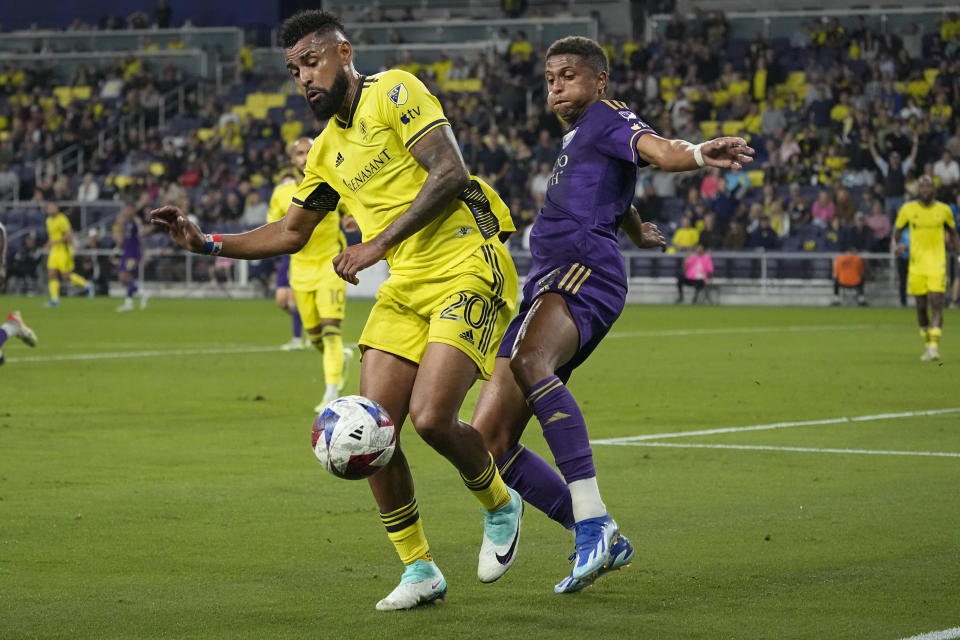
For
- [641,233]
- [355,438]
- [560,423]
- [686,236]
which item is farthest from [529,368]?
[686,236]

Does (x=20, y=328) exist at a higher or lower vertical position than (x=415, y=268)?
lower

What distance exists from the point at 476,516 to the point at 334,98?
110 inches

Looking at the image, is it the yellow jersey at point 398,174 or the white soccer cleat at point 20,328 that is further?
the white soccer cleat at point 20,328

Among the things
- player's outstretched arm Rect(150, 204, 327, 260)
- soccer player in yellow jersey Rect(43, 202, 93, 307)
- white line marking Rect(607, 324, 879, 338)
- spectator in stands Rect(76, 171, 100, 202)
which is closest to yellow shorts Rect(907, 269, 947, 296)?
white line marking Rect(607, 324, 879, 338)

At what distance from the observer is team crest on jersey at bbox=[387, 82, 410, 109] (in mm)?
6078

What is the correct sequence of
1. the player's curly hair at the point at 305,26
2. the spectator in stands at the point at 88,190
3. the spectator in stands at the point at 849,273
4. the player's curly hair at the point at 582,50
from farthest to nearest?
1. the spectator in stands at the point at 88,190
2. the spectator in stands at the point at 849,273
3. the player's curly hair at the point at 582,50
4. the player's curly hair at the point at 305,26

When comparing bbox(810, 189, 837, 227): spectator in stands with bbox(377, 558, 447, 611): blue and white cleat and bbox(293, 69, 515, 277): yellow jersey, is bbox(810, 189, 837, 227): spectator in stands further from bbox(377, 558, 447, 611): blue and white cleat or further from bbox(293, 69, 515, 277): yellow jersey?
bbox(377, 558, 447, 611): blue and white cleat

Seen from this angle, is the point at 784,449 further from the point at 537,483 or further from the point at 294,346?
the point at 294,346

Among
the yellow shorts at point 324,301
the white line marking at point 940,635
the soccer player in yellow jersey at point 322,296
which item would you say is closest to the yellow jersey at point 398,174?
the white line marking at point 940,635

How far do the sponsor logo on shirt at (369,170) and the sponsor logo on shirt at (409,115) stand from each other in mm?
180

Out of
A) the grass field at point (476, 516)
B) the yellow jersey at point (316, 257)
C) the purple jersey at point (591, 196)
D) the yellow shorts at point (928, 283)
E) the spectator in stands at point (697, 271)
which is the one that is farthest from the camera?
the spectator in stands at point (697, 271)

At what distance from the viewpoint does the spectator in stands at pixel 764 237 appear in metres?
33.4

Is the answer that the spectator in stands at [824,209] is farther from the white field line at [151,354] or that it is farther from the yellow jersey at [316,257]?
the yellow jersey at [316,257]

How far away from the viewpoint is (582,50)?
6742mm
